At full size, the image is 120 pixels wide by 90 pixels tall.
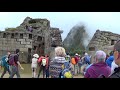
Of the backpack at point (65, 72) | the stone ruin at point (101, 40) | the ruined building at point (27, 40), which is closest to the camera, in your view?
the backpack at point (65, 72)

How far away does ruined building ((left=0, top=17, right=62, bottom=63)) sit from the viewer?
26953 mm

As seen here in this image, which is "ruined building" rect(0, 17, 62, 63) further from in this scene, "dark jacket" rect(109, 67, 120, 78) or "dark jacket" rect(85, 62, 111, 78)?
"dark jacket" rect(109, 67, 120, 78)

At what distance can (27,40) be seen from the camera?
27.0 m

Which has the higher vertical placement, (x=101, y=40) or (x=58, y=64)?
(x=101, y=40)

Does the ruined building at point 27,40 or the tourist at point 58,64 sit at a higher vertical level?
the ruined building at point 27,40

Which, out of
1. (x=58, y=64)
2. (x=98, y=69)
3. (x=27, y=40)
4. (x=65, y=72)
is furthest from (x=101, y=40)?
(x=98, y=69)

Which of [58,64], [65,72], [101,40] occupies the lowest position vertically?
[65,72]

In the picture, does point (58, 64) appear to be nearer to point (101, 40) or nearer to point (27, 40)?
point (101, 40)

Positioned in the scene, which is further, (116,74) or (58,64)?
(58,64)

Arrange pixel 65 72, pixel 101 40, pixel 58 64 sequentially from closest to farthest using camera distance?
pixel 65 72 < pixel 58 64 < pixel 101 40

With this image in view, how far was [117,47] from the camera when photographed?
5109mm

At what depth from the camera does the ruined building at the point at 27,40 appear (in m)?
27.0

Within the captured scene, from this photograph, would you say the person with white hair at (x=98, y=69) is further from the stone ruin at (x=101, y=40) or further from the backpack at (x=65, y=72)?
the stone ruin at (x=101, y=40)

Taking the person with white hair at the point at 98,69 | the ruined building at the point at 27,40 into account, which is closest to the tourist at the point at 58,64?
the person with white hair at the point at 98,69
